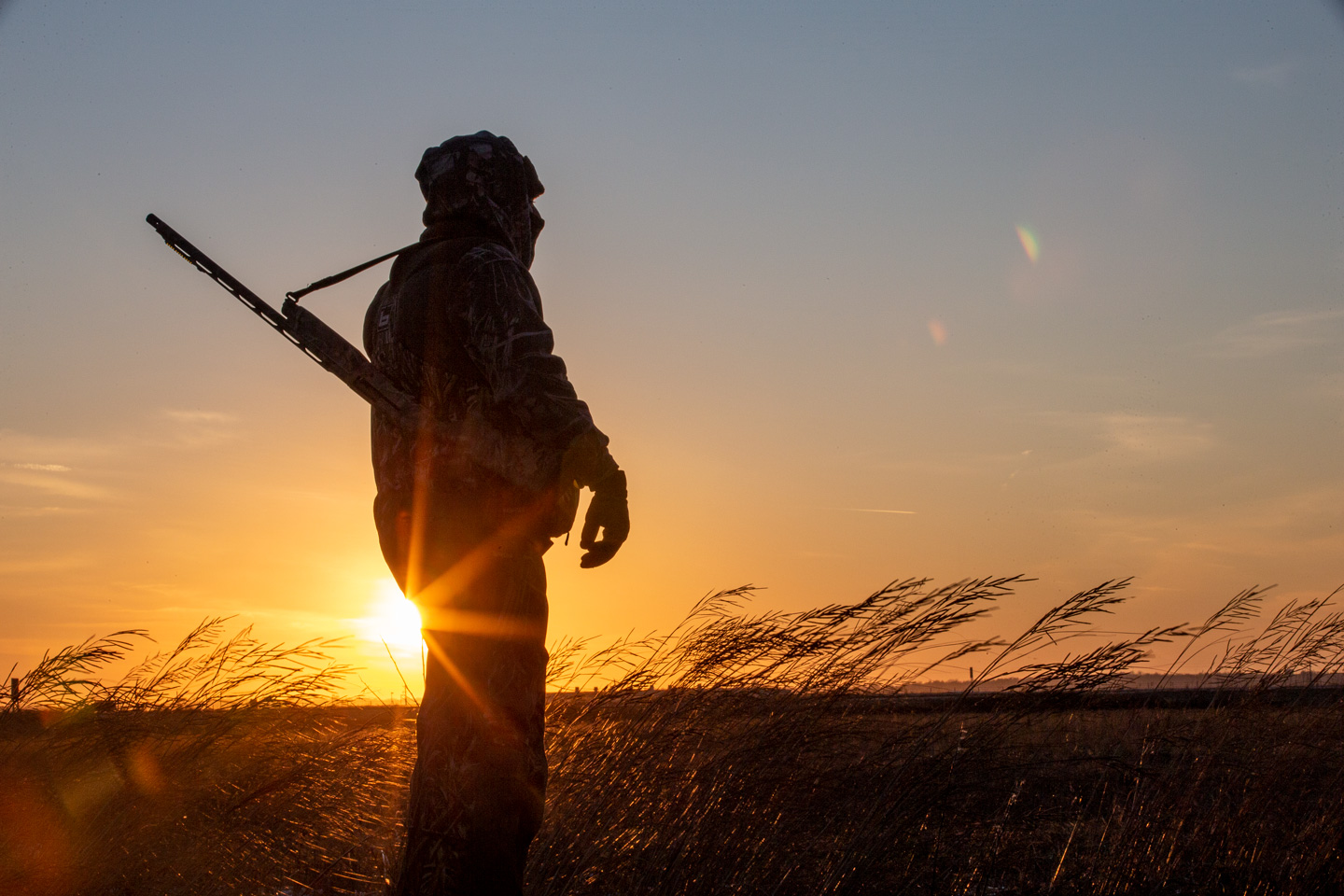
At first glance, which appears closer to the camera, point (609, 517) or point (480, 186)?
point (609, 517)

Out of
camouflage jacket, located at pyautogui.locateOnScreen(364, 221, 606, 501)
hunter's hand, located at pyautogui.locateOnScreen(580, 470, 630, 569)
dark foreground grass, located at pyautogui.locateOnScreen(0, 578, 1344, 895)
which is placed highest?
camouflage jacket, located at pyautogui.locateOnScreen(364, 221, 606, 501)

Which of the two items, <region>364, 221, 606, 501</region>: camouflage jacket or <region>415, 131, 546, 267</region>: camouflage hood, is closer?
<region>364, 221, 606, 501</region>: camouflage jacket

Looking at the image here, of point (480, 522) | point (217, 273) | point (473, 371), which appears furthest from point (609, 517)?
point (217, 273)

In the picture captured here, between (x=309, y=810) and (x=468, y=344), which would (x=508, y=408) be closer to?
(x=468, y=344)

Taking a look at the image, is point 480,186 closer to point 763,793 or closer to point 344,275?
point 344,275

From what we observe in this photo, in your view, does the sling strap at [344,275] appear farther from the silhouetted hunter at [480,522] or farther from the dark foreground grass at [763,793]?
the dark foreground grass at [763,793]

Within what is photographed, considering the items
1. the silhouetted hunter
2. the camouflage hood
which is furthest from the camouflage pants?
the camouflage hood

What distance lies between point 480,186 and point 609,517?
1160 mm

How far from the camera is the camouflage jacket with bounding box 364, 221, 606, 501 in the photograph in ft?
9.42

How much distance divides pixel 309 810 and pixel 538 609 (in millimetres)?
2075

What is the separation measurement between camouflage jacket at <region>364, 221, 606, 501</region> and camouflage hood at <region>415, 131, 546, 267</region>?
55mm

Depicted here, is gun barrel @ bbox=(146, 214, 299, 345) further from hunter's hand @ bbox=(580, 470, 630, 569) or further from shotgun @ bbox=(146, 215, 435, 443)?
hunter's hand @ bbox=(580, 470, 630, 569)

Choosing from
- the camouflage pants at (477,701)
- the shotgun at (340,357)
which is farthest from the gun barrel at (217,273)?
the camouflage pants at (477,701)

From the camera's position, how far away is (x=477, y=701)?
2902mm
